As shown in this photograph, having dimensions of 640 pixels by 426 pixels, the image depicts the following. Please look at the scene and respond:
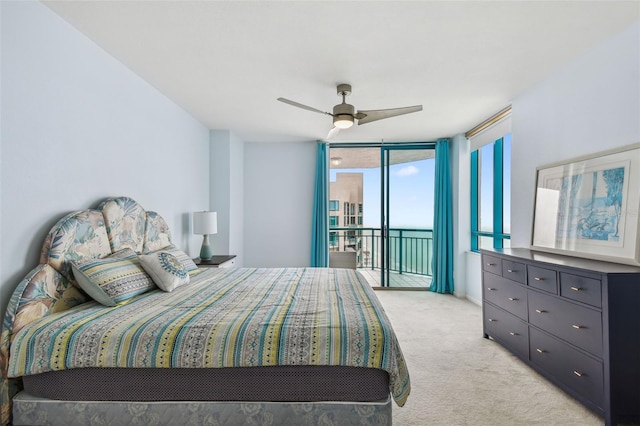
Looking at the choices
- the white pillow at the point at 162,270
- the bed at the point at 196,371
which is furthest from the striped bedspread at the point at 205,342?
the white pillow at the point at 162,270

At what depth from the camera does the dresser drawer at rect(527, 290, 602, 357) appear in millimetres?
1933

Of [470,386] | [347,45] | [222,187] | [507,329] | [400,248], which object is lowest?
[470,386]

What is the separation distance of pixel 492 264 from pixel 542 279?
0.70m

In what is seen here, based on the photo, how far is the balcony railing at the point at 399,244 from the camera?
5668 millimetres

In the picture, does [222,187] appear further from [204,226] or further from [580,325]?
[580,325]

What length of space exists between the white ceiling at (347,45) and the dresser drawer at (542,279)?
172cm

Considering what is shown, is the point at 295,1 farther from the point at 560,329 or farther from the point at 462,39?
the point at 560,329

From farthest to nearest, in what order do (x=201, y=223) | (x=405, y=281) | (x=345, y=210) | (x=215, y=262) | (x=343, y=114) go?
(x=345, y=210) < (x=405, y=281) < (x=201, y=223) < (x=215, y=262) < (x=343, y=114)

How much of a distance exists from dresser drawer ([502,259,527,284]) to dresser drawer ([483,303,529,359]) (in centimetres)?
35

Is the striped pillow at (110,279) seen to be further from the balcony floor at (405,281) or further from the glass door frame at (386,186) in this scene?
the balcony floor at (405,281)

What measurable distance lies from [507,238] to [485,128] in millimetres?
1552

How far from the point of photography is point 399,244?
18.9ft

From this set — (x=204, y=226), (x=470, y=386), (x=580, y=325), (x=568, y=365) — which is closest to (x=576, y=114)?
(x=580, y=325)

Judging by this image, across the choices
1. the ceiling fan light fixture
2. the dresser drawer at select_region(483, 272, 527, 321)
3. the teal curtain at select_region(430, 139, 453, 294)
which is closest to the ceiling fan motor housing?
the ceiling fan light fixture
